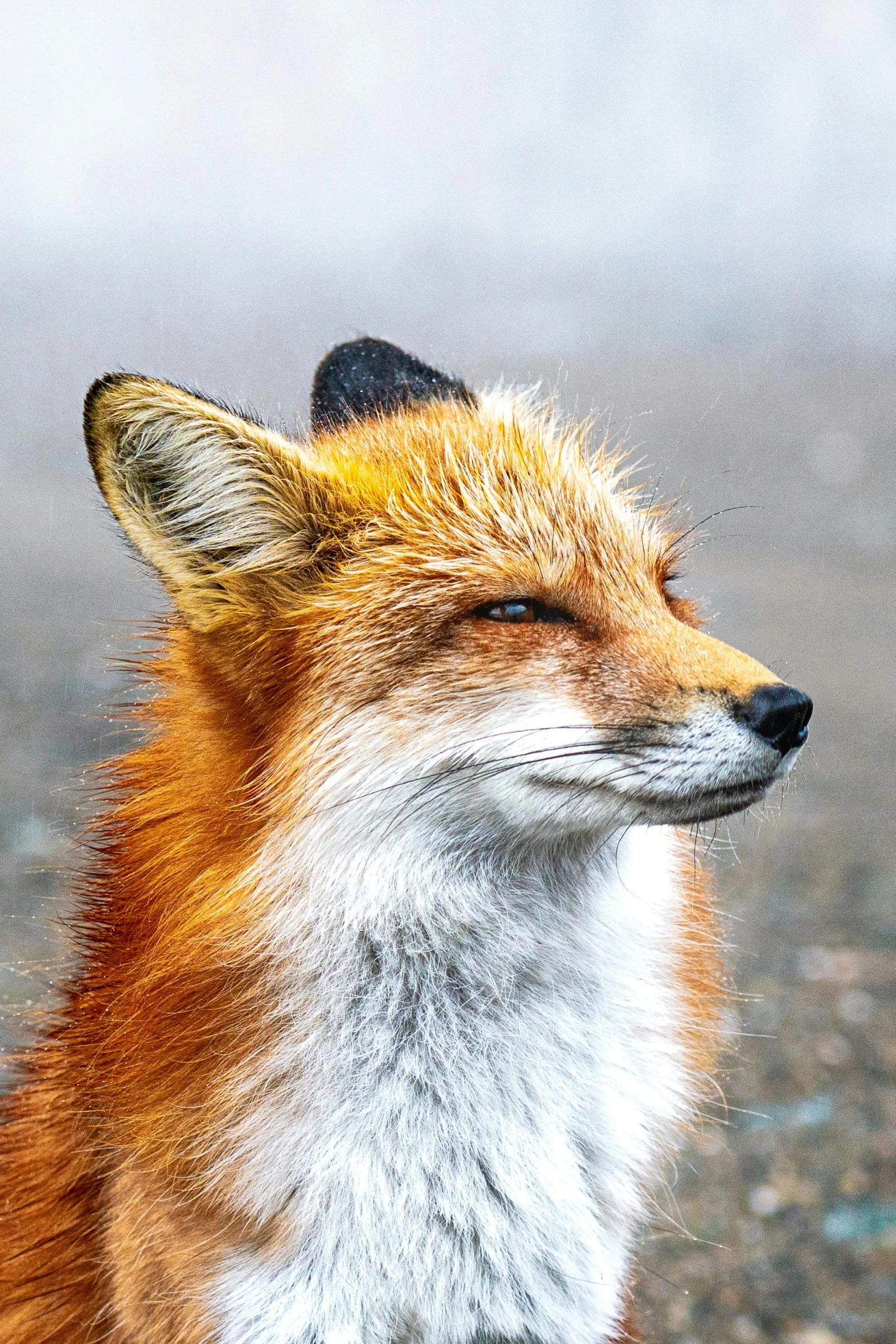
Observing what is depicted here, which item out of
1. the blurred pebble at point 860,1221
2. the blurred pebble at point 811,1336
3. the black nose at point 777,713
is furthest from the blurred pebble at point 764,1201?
the black nose at point 777,713

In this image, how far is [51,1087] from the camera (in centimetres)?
217

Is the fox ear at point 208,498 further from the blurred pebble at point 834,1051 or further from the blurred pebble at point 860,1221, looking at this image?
the blurred pebble at point 834,1051

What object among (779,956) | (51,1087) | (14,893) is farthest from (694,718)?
(14,893)

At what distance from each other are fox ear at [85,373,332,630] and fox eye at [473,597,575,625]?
33 centimetres

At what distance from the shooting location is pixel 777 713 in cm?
166

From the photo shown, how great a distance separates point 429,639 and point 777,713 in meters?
0.55

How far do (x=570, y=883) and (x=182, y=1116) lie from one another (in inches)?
29.9

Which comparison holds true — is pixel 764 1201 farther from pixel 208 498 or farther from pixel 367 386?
pixel 208 498

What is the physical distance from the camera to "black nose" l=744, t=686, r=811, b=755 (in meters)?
1.66

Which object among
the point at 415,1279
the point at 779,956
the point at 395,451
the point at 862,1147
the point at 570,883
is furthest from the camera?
the point at 779,956

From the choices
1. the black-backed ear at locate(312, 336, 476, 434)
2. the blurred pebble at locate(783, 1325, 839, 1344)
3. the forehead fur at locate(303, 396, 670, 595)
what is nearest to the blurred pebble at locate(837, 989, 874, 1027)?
the blurred pebble at locate(783, 1325, 839, 1344)

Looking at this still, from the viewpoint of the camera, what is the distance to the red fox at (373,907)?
175 cm

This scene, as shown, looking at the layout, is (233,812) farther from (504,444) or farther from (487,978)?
(504,444)

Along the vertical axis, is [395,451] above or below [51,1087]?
above
